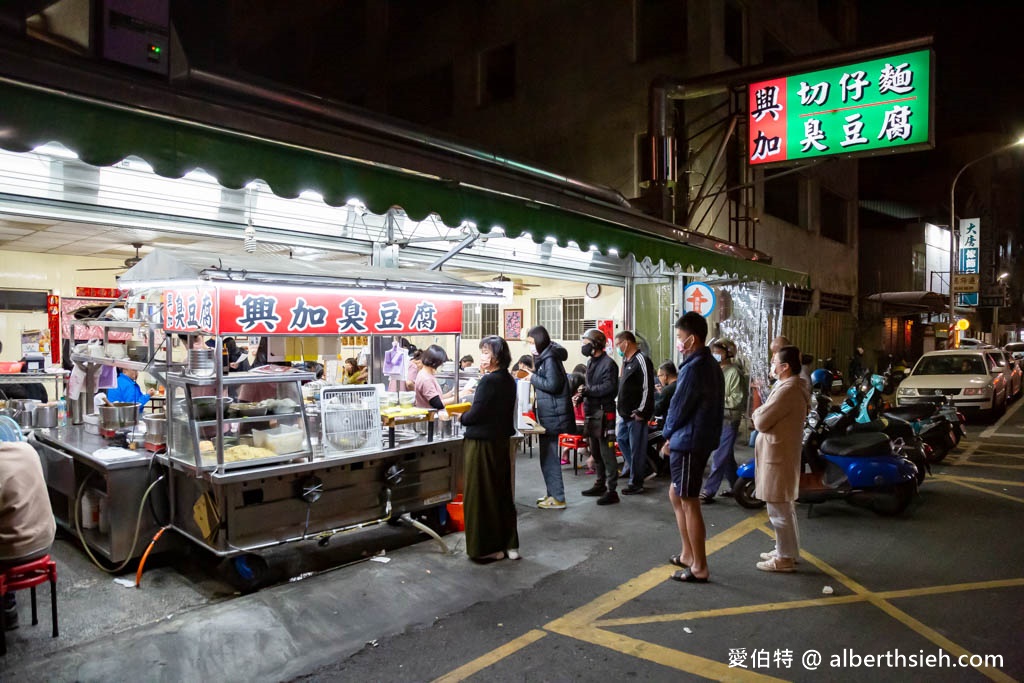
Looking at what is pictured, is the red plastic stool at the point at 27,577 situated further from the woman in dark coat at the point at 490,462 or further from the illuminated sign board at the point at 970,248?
the illuminated sign board at the point at 970,248

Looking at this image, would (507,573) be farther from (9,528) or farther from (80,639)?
(9,528)

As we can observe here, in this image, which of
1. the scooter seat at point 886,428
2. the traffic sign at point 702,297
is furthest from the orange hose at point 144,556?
the traffic sign at point 702,297

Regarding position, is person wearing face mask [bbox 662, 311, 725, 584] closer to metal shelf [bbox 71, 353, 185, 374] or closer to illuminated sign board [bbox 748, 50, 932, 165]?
metal shelf [bbox 71, 353, 185, 374]

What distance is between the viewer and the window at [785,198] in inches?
717

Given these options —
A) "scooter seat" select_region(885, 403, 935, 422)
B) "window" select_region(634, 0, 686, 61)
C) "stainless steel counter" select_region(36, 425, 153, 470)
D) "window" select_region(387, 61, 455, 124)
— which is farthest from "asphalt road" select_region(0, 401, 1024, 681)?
"window" select_region(387, 61, 455, 124)

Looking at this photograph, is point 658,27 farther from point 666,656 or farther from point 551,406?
point 666,656

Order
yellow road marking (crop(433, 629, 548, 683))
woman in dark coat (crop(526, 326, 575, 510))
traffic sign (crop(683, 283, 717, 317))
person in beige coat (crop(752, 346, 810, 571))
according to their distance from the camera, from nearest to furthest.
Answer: yellow road marking (crop(433, 629, 548, 683))
person in beige coat (crop(752, 346, 810, 571))
woman in dark coat (crop(526, 326, 575, 510))
traffic sign (crop(683, 283, 717, 317))

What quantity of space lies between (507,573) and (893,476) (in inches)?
173

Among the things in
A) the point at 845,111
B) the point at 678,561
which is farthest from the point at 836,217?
the point at 678,561

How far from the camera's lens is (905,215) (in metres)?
32.1

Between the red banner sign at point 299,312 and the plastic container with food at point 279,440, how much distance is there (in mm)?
862

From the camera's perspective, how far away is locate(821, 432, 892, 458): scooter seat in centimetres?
721

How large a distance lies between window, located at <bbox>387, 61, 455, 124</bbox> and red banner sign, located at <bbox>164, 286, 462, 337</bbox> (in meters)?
13.2

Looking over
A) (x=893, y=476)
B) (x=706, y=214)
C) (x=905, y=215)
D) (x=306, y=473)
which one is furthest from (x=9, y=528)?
(x=905, y=215)
